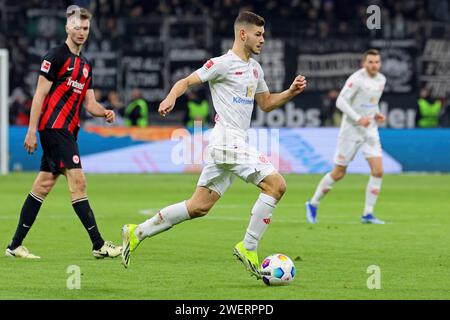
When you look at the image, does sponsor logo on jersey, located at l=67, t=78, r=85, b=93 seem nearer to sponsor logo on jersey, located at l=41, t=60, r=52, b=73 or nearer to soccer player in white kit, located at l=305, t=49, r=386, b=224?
sponsor logo on jersey, located at l=41, t=60, r=52, b=73

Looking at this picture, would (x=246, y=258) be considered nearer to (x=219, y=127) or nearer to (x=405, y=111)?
(x=219, y=127)

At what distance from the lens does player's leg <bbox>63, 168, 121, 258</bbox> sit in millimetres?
11016

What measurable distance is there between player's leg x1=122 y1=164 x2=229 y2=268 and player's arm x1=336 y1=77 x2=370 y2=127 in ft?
19.1

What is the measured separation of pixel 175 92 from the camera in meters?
9.43

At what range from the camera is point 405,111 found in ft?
93.8

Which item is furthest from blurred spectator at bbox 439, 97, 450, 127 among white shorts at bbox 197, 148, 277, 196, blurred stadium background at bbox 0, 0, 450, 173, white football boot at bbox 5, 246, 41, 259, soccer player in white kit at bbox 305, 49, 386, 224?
white shorts at bbox 197, 148, 277, 196

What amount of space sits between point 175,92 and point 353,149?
6.92 meters

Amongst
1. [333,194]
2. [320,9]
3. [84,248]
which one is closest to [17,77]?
[320,9]

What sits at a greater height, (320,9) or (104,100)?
(320,9)

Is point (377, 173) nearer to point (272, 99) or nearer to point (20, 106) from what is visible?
point (272, 99)

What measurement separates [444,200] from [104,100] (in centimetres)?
1235

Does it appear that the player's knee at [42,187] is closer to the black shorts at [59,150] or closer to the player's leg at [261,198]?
the black shorts at [59,150]

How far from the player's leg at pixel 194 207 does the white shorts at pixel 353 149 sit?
241 inches

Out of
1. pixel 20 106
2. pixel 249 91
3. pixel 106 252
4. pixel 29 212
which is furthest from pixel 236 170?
pixel 20 106
